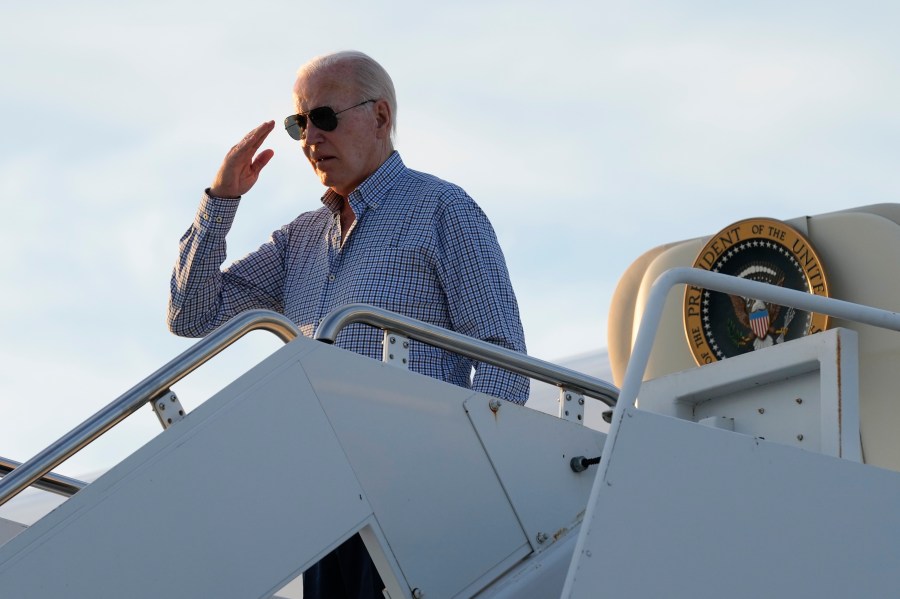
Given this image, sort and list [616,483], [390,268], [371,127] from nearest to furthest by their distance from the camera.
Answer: [616,483] → [390,268] → [371,127]

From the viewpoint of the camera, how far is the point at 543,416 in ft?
13.4

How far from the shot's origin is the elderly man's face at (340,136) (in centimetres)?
476

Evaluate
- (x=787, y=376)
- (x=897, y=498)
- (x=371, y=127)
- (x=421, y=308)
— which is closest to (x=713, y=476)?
(x=897, y=498)

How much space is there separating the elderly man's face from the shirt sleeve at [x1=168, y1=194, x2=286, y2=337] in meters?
0.37

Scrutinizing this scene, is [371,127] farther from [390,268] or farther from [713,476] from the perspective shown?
[713,476]

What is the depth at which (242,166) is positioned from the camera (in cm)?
478

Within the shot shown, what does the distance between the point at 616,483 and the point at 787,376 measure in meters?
1.05

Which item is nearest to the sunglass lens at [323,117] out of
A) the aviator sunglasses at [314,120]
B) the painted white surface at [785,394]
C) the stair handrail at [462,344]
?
the aviator sunglasses at [314,120]

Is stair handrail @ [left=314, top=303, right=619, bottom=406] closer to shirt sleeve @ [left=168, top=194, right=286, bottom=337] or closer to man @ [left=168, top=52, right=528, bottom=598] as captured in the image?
man @ [left=168, top=52, right=528, bottom=598]

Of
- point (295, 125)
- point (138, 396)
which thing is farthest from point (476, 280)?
point (138, 396)

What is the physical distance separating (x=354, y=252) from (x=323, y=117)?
53 centimetres

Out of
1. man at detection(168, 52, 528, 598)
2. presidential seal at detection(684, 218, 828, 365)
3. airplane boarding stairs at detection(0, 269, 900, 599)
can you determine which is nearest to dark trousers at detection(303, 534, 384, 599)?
man at detection(168, 52, 528, 598)

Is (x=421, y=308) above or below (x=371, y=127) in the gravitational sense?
below

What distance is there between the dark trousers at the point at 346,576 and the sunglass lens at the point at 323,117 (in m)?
1.57
